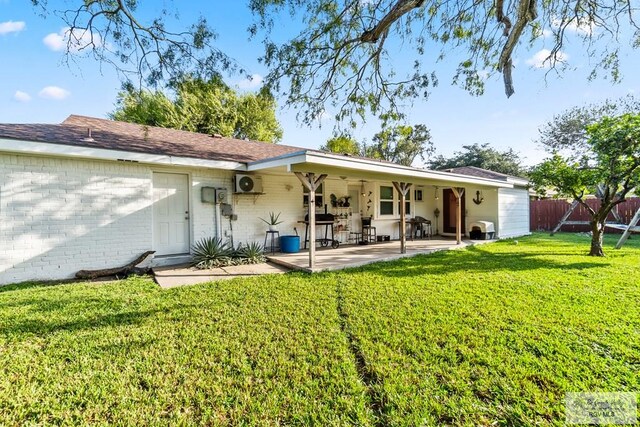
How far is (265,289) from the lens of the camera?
4941mm

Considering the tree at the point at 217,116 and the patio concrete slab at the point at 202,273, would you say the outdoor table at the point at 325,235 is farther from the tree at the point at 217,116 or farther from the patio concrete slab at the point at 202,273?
the tree at the point at 217,116

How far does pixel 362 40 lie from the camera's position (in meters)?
6.54

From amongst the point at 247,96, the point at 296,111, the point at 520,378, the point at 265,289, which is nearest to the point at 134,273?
the point at 265,289

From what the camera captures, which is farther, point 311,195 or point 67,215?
point 311,195

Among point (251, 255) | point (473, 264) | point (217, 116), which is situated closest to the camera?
point (473, 264)

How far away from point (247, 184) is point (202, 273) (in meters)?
2.66

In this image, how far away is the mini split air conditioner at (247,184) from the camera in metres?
7.59

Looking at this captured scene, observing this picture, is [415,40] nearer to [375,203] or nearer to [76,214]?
[375,203]

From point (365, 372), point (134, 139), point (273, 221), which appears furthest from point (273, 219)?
point (365, 372)

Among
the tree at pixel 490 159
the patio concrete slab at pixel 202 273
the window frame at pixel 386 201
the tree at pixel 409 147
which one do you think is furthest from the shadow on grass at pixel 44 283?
the tree at pixel 490 159

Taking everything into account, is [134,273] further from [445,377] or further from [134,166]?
[445,377]

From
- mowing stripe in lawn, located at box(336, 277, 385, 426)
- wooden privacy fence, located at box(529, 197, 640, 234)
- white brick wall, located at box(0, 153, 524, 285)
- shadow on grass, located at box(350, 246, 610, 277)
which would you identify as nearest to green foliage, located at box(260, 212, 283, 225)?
white brick wall, located at box(0, 153, 524, 285)

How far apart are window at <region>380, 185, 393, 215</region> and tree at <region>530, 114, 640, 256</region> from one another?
4673mm

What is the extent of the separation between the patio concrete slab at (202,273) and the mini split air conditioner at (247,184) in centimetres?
202
